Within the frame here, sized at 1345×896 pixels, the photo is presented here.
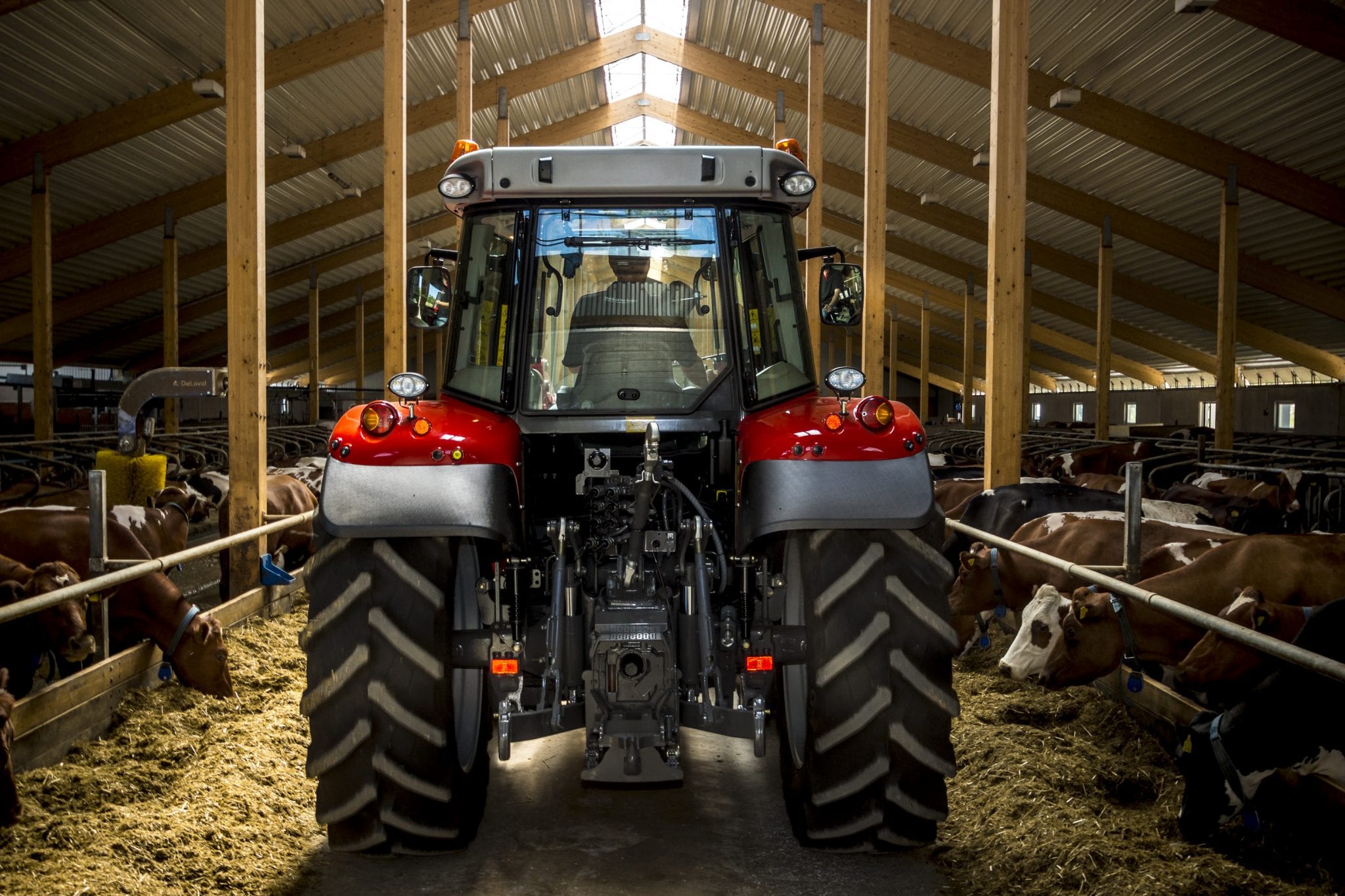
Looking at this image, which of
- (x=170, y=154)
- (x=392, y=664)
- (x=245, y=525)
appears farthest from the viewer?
(x=170, y=154)

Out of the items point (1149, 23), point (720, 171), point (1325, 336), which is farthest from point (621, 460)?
point (1325, 336)

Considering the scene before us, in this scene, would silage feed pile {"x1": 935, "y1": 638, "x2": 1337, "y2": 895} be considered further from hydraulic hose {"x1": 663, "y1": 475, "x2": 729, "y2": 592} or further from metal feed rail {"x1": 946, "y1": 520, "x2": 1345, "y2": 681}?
hydraulic hose {"x1": 663, "y1": 475, "x2": 729, "y2": 592}

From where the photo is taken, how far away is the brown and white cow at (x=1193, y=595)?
5.26m

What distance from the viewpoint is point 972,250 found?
2480cm

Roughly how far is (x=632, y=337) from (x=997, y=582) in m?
3.53

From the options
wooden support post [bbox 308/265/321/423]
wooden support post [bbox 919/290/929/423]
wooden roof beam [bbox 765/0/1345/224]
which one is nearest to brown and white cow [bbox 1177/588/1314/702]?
wooden roof beam [bbox 765/0/1345/224]

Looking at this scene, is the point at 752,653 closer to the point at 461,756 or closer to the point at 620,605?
the point at 620,605

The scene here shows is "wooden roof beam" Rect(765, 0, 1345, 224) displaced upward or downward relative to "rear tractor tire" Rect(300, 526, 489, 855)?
upward

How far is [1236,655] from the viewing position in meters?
4.52

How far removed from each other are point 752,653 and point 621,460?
0.95 metres

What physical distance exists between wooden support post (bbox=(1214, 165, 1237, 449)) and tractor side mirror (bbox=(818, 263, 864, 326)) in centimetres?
1070

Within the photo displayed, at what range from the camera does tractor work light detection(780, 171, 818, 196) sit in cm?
386

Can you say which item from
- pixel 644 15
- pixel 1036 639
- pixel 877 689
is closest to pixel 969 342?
pixel 644 15

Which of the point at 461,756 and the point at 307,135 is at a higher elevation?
the point at 307,135
